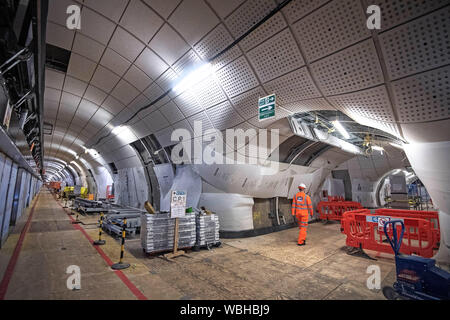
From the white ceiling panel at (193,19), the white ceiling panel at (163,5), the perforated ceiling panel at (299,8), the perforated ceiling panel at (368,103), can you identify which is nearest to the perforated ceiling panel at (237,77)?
the white ceiling panel at (193,19)

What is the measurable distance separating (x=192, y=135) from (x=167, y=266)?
4375mm

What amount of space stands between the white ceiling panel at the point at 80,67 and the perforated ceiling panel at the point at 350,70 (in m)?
6.49

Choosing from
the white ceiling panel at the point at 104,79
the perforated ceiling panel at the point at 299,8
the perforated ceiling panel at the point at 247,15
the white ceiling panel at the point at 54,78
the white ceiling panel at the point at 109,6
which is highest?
the white ceiling panel at the point at 54,78

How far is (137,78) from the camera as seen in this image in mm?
6609

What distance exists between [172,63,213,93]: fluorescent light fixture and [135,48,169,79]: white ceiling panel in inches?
23.2

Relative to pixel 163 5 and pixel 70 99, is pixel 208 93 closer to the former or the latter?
pixel 163 5

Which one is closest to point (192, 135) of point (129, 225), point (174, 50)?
point (174, 50)

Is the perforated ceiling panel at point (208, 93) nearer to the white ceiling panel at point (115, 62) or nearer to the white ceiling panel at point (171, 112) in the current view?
the white ceiling panel at point (171, 112)

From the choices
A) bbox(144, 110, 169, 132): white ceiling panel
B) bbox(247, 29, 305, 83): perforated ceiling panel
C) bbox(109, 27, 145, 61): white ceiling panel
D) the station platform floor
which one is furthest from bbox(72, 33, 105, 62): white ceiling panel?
the station platform floor

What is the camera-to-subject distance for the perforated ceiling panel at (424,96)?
10.3 ft

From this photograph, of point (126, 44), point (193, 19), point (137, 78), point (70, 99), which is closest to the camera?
point (193, 19)

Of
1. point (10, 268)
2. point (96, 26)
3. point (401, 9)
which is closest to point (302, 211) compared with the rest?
point (401, 9)

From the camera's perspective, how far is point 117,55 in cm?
584

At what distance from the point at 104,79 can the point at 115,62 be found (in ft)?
4.38
